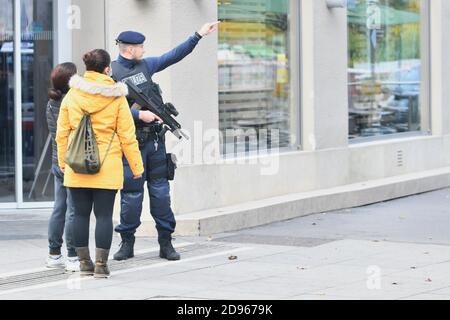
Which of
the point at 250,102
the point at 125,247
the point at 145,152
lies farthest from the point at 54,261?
the point at 250,102

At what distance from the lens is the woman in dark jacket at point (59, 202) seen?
9.54 metres

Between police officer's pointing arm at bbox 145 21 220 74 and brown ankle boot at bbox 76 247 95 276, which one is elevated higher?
police officer's pointing arm at bbox 145 21 220 74

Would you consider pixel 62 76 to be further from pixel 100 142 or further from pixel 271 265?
pixel 271 265

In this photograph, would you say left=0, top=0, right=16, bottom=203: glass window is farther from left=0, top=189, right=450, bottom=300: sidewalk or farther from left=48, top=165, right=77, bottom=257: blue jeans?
left=48, top=165, right=77, bottom=257: blue jeans

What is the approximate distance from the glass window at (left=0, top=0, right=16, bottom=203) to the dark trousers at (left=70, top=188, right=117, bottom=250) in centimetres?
406

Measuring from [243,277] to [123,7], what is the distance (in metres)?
3.85

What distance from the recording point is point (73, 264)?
9.63m

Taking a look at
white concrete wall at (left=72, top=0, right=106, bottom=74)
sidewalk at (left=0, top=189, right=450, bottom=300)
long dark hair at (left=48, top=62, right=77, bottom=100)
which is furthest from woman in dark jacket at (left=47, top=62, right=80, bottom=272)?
white concrete wall at (left=72, top=0, right=106, bottom=74)

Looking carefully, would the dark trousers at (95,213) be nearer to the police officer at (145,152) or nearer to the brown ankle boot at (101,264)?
the brown ankle boot at (101,264)

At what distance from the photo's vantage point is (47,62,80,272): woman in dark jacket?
9.54 m

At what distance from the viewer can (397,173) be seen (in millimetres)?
16484

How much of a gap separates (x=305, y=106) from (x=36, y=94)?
11.2ft

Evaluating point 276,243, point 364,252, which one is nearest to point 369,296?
point 364,252
